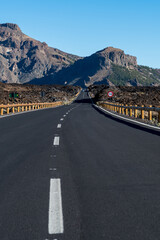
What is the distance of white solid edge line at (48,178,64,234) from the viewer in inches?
144

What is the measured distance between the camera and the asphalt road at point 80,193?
3611 mm

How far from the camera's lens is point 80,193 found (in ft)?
16.3

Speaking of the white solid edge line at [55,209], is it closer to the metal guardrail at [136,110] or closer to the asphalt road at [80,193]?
the asphalt road at [80,193]

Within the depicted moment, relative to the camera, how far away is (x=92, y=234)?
3.47 metres

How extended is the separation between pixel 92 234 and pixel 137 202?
1.26m

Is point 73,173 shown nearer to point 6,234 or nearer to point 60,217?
point 60,217

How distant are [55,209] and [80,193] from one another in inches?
29.6

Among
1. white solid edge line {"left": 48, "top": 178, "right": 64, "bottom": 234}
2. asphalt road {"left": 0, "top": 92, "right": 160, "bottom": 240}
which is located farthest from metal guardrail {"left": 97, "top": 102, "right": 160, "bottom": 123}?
white solid edge line {"left": 48, "top": 178, "right": 64, "bottom": 234}

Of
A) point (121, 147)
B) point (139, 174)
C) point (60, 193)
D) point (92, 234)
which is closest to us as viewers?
point (92, 234)

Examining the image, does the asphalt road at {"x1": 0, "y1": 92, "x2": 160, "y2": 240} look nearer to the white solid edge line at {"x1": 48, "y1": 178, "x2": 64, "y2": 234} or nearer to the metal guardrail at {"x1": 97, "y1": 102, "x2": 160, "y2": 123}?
the white solid edge line at {"x1": 48, "y1": 178, "x2": 64, "y2": 234}

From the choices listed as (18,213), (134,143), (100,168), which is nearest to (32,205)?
(18,213)

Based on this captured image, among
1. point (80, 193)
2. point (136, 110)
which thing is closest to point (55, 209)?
point (80, 193)

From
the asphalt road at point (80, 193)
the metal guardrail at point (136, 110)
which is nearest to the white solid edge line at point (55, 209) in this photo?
the asphalt road at point (80, 193)

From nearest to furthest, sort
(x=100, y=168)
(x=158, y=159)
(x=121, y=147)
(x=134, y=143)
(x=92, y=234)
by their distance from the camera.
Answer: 1. (x=92, y=234)
2. (x=100, y=168)
3. (x=158, y=159)
4. (x=121, y=147)
5. (x=134, y=143)
